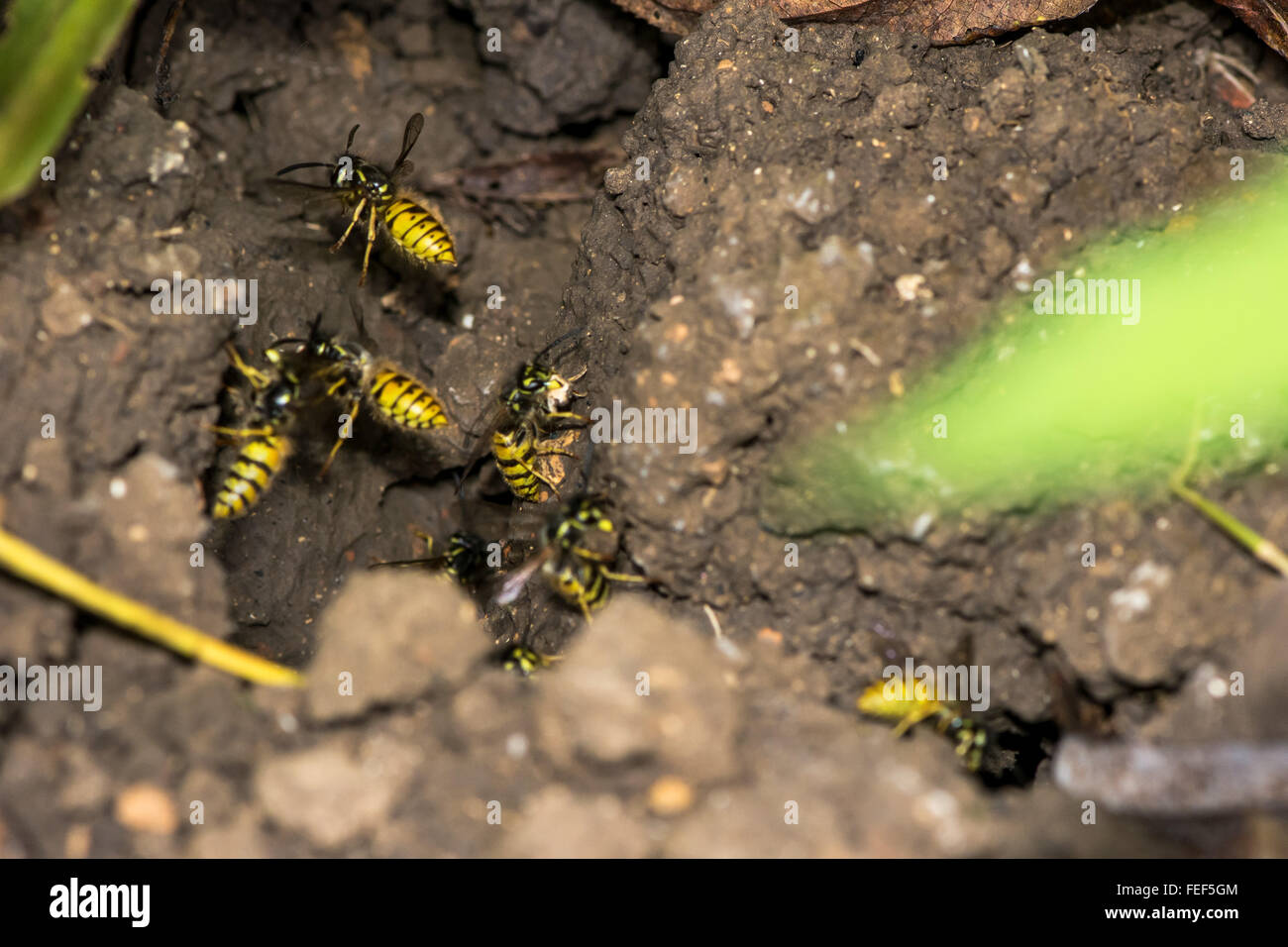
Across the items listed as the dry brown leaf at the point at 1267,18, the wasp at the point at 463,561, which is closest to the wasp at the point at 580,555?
the wasp at the point at 463,561

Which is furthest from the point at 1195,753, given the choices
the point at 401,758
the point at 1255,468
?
the point at 401,758

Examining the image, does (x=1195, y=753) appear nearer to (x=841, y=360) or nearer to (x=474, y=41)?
(x=841, y=360)

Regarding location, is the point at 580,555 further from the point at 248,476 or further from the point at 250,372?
the point at 250,372

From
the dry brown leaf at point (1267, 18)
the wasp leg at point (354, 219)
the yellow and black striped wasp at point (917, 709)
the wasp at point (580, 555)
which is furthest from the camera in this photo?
the wasp leg at point (354, 219)

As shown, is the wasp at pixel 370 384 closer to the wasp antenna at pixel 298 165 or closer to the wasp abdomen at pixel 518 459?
the wasp abdomen at pixel 518 459

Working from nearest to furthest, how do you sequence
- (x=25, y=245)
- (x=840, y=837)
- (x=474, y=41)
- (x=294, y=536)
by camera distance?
(x=840, y=837), (x=25, y=245), (x=294, y=536), (x=474, y=41)

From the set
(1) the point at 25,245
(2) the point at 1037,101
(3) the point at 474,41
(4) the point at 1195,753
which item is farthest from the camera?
(3) the point at 474,41
